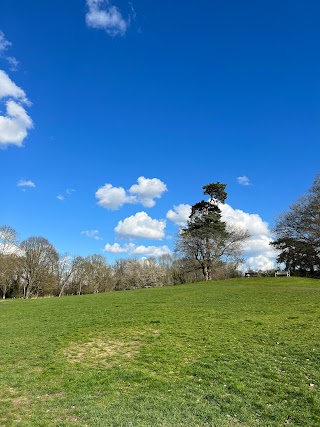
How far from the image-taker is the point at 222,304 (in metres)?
24.4

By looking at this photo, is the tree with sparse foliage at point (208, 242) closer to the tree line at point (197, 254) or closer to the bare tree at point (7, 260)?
the tree line at point (197, 254)

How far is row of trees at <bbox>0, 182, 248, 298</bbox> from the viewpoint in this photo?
57156 millimetres

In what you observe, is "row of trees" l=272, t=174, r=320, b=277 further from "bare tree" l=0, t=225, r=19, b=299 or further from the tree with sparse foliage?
"bare tree" l=0, t=225, r=19, b=299

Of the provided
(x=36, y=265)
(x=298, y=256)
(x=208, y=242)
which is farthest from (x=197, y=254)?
(x=36, y=265)

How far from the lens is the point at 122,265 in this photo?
10631 centimetres

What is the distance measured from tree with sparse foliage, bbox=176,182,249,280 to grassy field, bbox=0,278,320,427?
126 feet

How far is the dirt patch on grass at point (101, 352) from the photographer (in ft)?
36.9

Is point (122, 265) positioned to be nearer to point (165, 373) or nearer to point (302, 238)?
point (302, 238)

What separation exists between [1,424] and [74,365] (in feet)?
14.1

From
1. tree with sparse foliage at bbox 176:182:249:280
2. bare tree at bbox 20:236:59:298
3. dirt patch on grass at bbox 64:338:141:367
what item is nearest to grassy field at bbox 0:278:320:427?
dirt patch on grass at bbox 64:338:141:367

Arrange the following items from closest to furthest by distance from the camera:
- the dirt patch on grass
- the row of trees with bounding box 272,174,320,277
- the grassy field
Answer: the grassy field, the dirt patch on grass, the row of trees with bounding box 272,174,320,277

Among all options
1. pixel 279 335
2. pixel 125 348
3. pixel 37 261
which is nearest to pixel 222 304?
pixel 279 335

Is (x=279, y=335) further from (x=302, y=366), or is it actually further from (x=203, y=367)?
(x=203, y=367)

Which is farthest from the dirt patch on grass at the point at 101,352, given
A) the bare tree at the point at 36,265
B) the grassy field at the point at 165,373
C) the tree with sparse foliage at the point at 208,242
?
the bare tree at the point at 36,265
